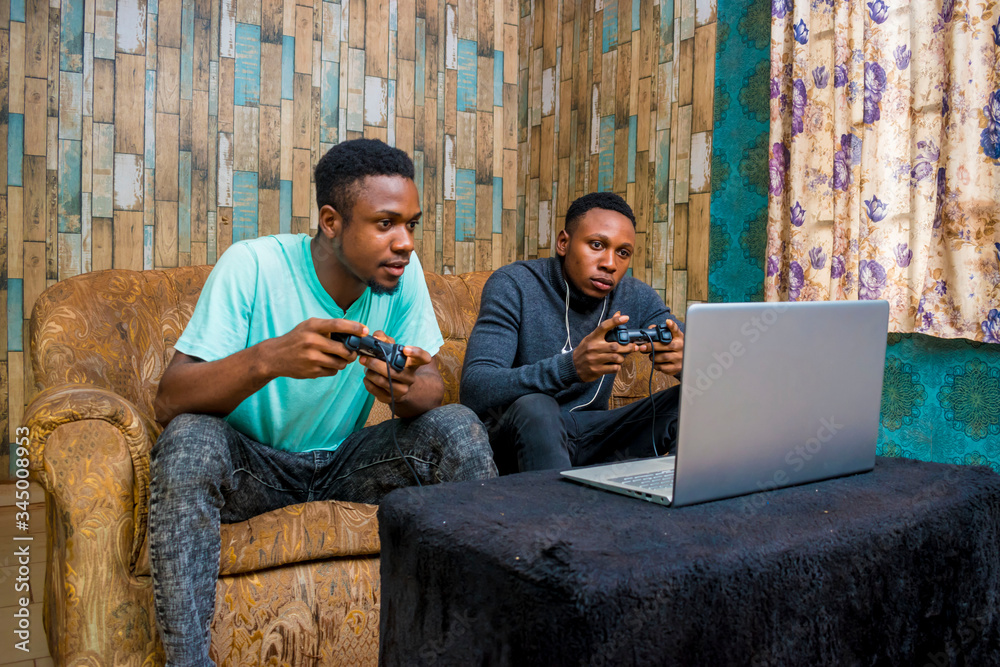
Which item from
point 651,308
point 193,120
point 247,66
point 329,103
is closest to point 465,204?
point 329,103

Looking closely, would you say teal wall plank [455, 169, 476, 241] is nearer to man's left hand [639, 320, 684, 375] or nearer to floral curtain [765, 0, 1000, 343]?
floral curtain [765, 0, 1000, 343]

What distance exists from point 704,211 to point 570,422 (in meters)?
1.33

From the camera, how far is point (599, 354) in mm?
1411

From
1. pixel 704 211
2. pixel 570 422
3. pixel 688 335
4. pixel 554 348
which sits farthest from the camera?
pixel 704 211

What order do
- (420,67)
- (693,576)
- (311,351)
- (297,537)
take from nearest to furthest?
1. (693,576)
2. (311,351)
3. (297,537)
4. (420,67)

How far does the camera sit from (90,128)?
269 cm

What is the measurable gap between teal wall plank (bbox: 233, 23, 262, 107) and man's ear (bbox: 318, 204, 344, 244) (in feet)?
5.54

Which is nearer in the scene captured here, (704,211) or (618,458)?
(618,458)

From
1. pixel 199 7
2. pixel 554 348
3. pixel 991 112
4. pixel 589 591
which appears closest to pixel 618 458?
pixel 554 348

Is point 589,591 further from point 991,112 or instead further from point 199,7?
point 199,7

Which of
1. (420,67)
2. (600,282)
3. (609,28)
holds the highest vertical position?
(609,28)

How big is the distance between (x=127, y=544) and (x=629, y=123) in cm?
243

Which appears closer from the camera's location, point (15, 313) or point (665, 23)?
point (15, 313)

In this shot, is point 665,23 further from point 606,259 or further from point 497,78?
point 606,259
